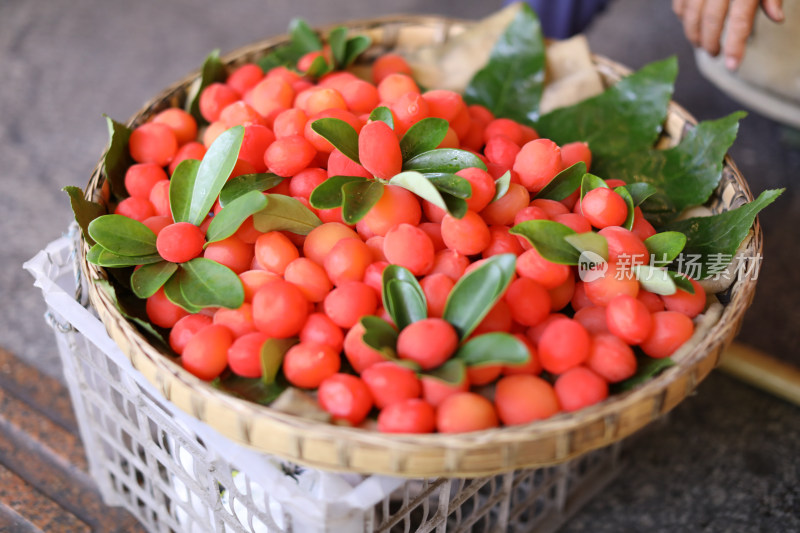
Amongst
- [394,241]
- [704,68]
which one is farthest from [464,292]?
[704,68]

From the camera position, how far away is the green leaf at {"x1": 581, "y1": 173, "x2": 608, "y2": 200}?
0.74 m

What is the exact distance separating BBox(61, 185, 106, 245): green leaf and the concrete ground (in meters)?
0.53

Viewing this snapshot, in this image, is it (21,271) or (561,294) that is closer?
(561,294)

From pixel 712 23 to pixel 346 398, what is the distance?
30.2 inches

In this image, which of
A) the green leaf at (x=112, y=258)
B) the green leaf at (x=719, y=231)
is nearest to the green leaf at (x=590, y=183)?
the green leaf at (x=719, y=231)

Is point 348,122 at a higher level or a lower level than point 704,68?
higher

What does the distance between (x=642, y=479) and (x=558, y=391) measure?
0.55 meters

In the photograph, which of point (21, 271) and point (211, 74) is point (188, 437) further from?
point (21, 271)

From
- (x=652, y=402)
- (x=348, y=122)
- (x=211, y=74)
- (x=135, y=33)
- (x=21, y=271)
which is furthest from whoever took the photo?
(x=135, y=33)

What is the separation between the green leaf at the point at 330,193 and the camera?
0.69 meters

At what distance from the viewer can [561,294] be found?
70 centimetres

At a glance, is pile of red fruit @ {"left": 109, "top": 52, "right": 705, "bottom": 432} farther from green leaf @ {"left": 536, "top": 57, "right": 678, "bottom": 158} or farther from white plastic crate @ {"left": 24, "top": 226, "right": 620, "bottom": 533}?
green leaf @ {"left": 536, "top": 57, "right": 678, "bottom": 158}

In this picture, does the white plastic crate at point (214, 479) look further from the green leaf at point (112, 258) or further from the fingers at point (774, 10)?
the fingers at point (774, 10)

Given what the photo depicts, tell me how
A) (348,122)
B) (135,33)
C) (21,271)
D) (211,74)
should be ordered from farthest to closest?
(135,33)
(21,271)
(211,74)
(348,122)
